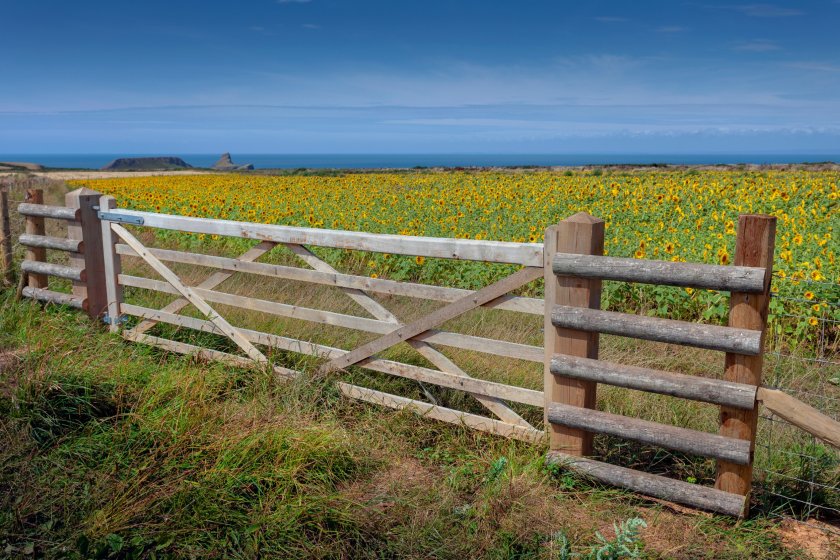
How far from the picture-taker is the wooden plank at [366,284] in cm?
450

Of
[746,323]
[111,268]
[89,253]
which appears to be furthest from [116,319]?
[746,323]

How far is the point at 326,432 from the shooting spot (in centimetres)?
437

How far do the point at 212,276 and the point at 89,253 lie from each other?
1.79m

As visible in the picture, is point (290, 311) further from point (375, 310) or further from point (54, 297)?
point (54, 297)

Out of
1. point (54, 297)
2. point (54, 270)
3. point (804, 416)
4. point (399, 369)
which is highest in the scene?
point (54, 270)

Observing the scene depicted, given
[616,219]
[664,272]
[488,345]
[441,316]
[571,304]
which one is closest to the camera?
[664,272]

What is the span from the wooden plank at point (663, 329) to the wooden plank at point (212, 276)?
2.62 metres

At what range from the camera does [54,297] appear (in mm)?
7547

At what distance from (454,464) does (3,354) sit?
397 cm

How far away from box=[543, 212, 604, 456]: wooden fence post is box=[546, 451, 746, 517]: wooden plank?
87 mm

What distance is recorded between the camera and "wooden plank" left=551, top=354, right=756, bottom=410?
365cm

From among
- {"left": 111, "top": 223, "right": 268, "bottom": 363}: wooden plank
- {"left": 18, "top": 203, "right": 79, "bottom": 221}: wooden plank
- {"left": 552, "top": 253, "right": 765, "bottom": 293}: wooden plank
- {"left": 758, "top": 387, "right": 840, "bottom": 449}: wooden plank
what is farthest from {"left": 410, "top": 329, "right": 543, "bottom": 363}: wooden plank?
{"left": 18, "top": 203, "right": 79, "bottom": 221}: wooden plank

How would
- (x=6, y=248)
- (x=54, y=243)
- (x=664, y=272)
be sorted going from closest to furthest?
1. (x=664, y=272)
2. (x=54, y=243)
3. (x=6, y=248)

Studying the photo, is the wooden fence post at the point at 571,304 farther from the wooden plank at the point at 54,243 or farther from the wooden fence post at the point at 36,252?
the wooden fence post at the point at 36,252
